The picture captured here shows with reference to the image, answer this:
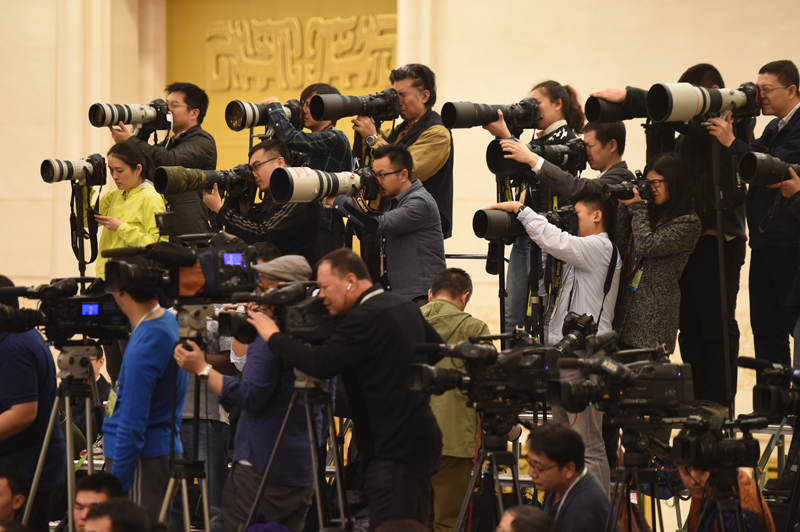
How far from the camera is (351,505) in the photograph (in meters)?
4.21

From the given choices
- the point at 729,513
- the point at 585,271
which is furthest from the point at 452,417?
the point at 729,513

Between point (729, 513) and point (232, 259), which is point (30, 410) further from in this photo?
point (729, 513)

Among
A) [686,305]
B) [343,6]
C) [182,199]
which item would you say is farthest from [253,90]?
[686,305]

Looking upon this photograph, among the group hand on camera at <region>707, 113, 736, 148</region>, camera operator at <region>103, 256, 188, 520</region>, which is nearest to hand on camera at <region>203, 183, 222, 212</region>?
camera operator at <region>103, 256, 188, 520</region>

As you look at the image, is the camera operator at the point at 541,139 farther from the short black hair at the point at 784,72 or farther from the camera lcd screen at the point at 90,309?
the camera lcd screen at the point at 90,309

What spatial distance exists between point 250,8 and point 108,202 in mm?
3323

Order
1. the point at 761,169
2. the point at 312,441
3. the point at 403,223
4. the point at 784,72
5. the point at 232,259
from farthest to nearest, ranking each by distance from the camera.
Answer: the point at 403,223 < the point at 784,72 < the point at 761,169 < the point at 232,259 < the point at 312,441

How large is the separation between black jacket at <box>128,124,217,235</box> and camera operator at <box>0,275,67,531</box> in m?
1.13

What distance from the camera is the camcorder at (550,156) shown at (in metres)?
4.37

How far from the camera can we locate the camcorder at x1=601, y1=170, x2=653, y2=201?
4062mm

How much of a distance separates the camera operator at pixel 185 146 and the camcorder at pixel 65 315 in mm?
1216

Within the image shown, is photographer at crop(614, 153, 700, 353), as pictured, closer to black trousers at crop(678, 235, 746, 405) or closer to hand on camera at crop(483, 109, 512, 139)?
black trousers at crop(678, 235, 746, 405)

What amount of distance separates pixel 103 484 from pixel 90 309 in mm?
790

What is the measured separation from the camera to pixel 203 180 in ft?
14.9
